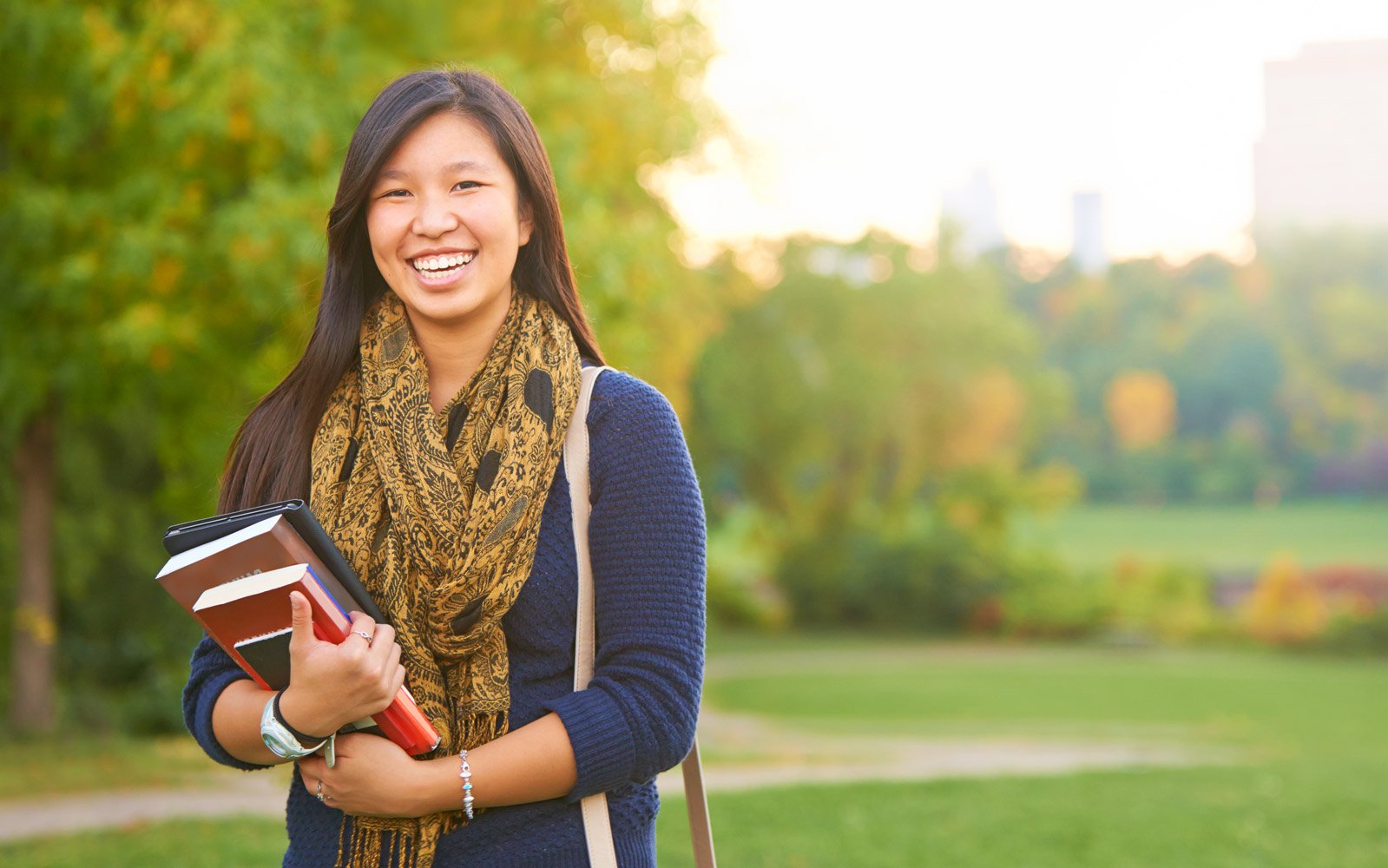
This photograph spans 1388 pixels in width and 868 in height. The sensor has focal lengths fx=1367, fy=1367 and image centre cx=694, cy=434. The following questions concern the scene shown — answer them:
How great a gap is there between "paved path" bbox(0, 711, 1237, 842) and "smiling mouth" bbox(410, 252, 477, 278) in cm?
642

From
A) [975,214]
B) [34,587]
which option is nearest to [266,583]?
[34,587]

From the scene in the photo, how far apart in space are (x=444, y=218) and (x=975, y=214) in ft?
134

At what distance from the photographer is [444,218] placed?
1.77m

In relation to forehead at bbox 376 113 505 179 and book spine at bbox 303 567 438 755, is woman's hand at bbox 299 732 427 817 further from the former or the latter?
forehead at bbox 376 113 505 179

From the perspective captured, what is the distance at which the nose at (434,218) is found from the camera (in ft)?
5.79

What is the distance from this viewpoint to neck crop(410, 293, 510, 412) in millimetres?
1866

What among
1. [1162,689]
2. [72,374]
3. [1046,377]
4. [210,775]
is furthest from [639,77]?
[1046,377]

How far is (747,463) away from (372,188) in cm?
3094

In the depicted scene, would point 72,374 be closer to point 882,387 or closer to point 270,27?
point 270,27

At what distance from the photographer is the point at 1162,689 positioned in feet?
73.5

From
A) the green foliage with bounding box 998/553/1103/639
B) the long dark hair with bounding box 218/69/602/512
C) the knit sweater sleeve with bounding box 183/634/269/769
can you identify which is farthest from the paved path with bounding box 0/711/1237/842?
the green foliage with bounding box 998/553/1103/639

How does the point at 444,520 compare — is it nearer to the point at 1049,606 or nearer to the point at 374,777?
the point at 374,777

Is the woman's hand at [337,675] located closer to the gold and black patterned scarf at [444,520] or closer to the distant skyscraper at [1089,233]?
the gold and black patterned scarf at [444,520]

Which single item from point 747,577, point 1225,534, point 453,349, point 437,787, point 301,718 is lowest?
point 747,577
